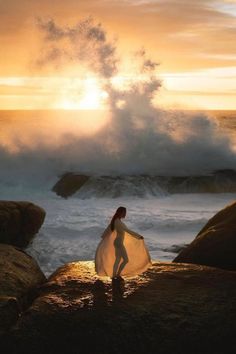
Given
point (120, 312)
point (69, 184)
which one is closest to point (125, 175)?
point (69, 184)

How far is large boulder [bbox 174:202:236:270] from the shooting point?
6883mm

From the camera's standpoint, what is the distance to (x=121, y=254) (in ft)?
21.1

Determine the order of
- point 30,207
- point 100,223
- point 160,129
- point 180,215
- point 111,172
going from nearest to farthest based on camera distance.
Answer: point 30,207, point 100,223, point 180,215, point 111,172, point 160,129

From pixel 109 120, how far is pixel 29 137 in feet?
14.3

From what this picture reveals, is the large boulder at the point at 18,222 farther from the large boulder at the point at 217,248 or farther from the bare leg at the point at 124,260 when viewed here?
the bare leg at the point at 124,260

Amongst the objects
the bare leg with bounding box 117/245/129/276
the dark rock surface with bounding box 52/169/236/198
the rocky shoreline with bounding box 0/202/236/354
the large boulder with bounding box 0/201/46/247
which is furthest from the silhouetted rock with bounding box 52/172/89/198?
the rocky shoreline with bounding box 0/202/236/354

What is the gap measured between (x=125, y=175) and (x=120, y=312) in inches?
611

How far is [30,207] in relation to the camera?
1103cm

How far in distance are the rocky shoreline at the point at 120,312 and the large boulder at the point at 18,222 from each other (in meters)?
3.88

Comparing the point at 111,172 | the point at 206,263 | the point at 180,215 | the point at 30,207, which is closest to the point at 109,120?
the point at 111,172

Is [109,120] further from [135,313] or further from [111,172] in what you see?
[135,313]

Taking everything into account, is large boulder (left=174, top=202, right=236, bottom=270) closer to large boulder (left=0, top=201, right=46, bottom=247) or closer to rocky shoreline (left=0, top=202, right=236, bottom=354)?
rocky shoreline (left=0, top=202, right=236, bottom=354)

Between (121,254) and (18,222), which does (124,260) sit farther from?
(18,222)

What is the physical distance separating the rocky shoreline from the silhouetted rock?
12.3 meters
